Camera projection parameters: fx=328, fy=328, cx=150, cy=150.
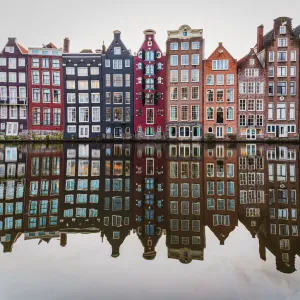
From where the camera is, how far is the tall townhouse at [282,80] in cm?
5381

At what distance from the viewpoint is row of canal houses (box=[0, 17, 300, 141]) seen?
54438 mm

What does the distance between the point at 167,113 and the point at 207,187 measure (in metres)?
44.8

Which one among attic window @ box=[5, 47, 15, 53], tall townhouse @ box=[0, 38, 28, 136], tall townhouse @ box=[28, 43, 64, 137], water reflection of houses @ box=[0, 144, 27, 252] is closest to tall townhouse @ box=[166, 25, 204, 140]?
tall townhouse @ box=[28, 43, 64, 137]

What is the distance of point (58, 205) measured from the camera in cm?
1034

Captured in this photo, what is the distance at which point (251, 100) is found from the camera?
2167 inches

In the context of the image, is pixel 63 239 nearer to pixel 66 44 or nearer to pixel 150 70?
pixel 150 70

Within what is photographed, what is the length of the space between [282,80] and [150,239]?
53643mm

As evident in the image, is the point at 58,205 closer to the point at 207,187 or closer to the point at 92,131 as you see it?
the point at 207,187

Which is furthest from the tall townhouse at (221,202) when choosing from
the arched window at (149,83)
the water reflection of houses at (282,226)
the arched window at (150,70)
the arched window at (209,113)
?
the arched window at (150,70)

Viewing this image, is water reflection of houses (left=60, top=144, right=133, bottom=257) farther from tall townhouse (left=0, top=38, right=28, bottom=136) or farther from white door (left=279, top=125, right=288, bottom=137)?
tall townhouse (left=0, top=38, right=28, bottom=136)

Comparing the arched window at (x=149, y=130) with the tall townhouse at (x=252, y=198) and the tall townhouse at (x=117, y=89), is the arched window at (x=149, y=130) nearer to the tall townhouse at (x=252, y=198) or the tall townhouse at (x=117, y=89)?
the tall townhouse at (x=117, y=89)

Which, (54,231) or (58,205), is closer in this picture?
(54,231)

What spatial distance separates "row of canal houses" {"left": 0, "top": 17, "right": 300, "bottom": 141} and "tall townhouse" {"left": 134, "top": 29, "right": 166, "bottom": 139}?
173mm

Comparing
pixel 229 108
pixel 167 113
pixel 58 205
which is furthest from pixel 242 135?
pixel 58 205
